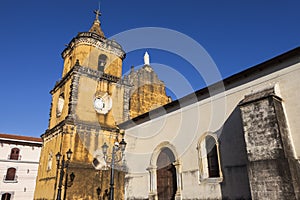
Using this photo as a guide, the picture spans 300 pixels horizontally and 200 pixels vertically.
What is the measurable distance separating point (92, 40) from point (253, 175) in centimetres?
1556

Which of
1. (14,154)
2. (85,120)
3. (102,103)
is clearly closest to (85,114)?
(85,120)

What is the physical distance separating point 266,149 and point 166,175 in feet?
20.6

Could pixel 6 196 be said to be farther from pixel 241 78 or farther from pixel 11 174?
pixel 241 78

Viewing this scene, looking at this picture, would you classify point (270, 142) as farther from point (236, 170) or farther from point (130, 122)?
point (130, 122)

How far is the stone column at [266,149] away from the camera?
733 cm

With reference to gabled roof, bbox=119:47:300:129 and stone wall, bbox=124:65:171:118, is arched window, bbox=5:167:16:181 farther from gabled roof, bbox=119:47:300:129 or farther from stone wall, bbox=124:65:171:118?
gabled roof, bbox=119:47:300:129

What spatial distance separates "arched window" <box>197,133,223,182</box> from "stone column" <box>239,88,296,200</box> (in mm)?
2315

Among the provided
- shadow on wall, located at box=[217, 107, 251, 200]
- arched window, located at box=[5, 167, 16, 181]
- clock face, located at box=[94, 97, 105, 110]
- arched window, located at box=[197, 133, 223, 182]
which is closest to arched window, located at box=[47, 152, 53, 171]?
clock face, located at box=[94, 97, 105, 110]

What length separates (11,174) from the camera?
26766 millimetres

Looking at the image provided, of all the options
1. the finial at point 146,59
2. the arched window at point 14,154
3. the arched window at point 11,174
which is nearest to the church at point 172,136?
the finial at point 146,59

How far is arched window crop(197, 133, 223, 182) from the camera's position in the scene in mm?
10531

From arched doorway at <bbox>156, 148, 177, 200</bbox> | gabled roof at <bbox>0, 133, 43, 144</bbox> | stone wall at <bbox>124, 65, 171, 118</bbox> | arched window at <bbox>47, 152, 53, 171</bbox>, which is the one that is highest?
stone wall at <bbox>124, 65, 171, 118</bbox>

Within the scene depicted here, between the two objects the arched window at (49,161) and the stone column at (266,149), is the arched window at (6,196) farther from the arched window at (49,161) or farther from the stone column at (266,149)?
the stone column at (266,149)

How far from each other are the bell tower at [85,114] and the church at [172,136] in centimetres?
7
